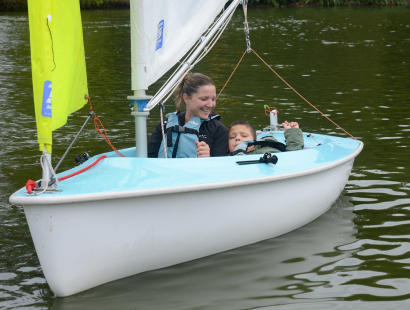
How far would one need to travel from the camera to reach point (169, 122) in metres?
4.11

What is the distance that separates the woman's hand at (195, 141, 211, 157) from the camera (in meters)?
3.87

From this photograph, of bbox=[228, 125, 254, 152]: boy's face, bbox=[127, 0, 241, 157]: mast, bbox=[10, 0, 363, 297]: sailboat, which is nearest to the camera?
bbox=[10, 0, 363, 297]: sailboat

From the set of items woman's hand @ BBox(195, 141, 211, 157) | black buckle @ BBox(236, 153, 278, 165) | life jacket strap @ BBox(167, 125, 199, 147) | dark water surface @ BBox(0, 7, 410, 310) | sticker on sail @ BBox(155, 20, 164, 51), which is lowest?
dark water surface @ BBox(0, 7, 410, 310)

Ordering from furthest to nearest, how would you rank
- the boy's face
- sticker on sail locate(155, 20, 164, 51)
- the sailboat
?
the boy's face
sticker on sail locate(155, 20, 164, 51)
the sailboat

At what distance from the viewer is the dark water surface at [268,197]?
3.39m

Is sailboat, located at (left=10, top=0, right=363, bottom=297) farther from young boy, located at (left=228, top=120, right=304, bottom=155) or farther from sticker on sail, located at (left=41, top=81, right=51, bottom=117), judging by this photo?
young boy, located at (left=228, top=120, right=304, bottom=155)

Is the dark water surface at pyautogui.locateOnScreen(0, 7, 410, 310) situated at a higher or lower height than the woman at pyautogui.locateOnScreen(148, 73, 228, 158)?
lower

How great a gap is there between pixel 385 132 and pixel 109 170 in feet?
16.3

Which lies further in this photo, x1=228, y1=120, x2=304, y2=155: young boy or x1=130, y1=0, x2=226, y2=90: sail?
x1=228, y1=120, x2=304, y2=155: young boy

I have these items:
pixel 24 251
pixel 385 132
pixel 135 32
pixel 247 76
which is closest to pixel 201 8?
pixel 135 32

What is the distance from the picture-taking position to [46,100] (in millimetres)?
2922

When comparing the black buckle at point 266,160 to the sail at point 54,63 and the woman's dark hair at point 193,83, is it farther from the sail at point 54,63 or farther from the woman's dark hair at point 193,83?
the sail at point 54,63

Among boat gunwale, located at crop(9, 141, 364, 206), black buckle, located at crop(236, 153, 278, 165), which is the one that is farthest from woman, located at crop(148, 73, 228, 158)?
boat gunwale, located at crop(9, 141, 364, 206)

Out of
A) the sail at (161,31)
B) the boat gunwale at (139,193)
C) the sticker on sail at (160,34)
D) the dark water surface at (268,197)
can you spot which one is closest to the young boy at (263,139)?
the dark water surface at (268,197)
